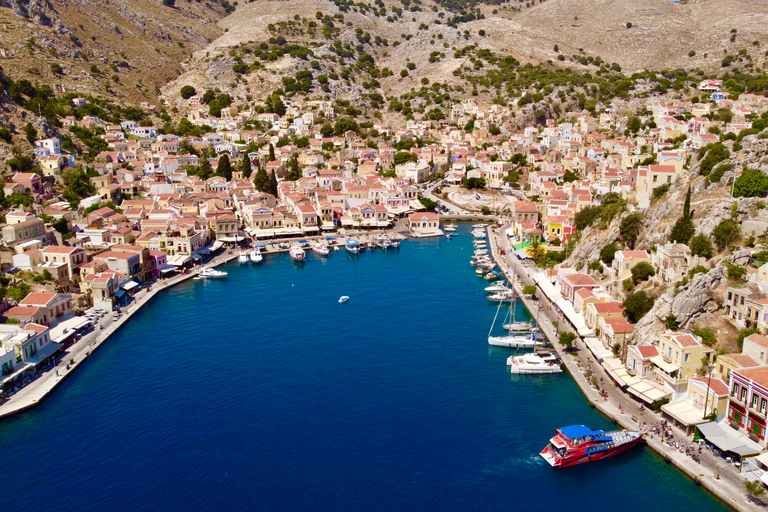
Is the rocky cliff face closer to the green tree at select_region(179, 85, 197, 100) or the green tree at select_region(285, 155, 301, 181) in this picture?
the green tree at select_region(285, 155, 301, 181)

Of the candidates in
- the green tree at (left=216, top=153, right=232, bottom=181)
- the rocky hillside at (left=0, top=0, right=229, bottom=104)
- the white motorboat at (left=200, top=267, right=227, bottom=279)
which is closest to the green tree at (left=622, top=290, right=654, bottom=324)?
the white motorboat at (left=200, top=267, right=227, bottom=279)

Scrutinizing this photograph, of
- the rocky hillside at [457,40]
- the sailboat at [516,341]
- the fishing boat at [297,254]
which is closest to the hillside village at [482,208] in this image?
the sailboat at [516,341]

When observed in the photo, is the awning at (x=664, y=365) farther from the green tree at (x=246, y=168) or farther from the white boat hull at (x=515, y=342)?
the green tree at (x=246, y=168)

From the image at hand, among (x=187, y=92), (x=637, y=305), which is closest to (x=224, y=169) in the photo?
(x=187, y=92)

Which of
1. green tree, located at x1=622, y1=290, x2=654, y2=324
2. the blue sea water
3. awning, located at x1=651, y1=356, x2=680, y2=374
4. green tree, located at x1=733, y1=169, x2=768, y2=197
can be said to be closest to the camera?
the blue sea water

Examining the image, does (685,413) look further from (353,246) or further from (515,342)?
(353,246)

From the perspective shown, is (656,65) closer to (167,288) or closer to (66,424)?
(167,288)
